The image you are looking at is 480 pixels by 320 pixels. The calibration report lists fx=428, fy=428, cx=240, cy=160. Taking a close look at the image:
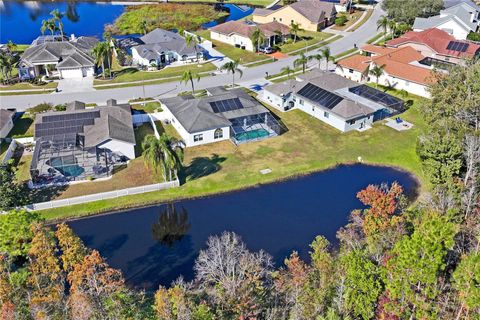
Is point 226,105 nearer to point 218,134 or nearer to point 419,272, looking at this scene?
point 218,134

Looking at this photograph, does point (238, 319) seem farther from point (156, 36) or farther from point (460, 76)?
point (156, 36)

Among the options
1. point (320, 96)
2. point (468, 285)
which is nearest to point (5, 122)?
point (320, 96)

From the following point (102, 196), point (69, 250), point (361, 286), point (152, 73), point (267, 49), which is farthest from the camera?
point (267, 49)

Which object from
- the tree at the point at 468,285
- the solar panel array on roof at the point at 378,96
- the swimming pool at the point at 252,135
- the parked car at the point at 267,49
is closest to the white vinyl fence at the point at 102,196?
the swimming pool at the point at 252,135

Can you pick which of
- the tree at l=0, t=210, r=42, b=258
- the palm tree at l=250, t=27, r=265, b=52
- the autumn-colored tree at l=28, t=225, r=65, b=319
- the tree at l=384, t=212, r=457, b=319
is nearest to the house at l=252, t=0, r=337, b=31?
the palm tree at l=250, t=27, r=265, b=52

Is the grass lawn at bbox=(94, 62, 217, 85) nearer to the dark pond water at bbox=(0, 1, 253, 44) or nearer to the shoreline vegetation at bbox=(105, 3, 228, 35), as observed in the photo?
the shoreline vegetation at bbox=(105, 3, 228, 35)

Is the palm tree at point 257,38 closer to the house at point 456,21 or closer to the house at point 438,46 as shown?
the house at point 438,46
